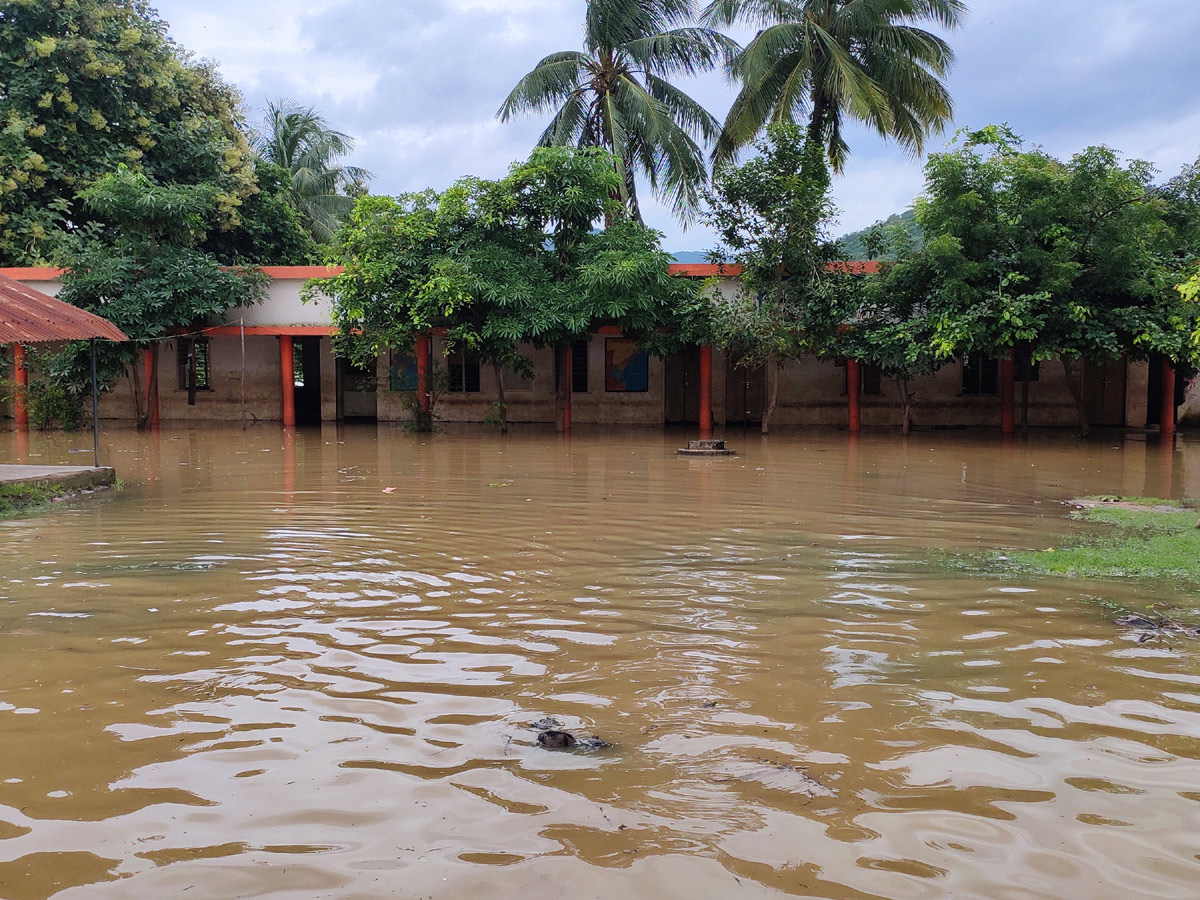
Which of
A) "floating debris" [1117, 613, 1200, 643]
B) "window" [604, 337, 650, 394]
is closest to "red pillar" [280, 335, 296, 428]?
"window" [604, 337, 650, 394]

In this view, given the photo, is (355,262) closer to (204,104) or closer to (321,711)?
(204,104)

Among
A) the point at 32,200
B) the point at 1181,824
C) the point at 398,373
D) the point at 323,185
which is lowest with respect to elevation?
the point at 1181,824

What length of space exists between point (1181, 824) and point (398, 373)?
21473 millimetres

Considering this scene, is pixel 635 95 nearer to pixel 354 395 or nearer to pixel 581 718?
pixel 354 395

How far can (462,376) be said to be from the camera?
2308 centimetres

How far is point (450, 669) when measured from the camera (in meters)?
4.38

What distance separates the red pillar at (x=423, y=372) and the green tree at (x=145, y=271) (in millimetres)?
3741

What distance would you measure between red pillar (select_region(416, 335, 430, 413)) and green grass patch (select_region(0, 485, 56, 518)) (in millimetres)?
10453

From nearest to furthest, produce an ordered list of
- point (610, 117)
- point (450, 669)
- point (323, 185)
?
point (450, 669)
point (610, 117)
point (323, 185)

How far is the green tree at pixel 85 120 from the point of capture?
21734mm

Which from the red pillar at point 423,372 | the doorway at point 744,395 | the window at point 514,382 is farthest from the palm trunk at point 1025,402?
the red pillar at point 423,372

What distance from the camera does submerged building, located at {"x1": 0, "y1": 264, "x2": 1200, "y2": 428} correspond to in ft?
71.0

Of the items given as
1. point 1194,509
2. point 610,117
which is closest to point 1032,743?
point 1194,509

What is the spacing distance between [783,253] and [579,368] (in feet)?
20.5
